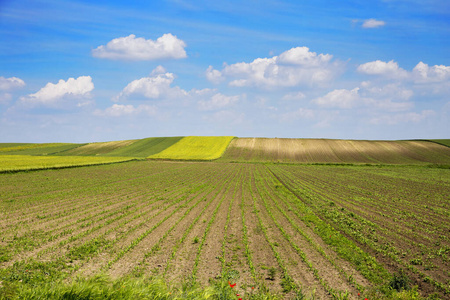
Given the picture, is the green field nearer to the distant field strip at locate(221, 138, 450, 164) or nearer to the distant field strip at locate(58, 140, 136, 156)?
the distant field strip at locate(221, 138, 450, 164)

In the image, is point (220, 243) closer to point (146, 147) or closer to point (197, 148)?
point (197, 148)

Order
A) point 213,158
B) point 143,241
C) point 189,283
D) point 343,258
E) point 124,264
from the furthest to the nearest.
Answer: point 213,158, point 143,241, point 343,258, point 124,264, point 189,283

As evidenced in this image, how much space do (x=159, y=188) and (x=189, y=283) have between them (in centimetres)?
2185

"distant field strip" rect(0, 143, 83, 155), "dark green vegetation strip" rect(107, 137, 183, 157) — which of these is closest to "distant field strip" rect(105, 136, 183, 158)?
"dark green vegetation strip" rect(107, 137, 183, 157)

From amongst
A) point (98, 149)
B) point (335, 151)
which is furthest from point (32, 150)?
point (335, 151)

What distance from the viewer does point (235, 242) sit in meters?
13.6

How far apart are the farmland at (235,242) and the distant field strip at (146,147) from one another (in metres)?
71.1

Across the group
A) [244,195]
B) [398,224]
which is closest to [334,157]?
[244,195]

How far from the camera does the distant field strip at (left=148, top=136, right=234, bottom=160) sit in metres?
85.2

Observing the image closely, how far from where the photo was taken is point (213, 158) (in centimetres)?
8069

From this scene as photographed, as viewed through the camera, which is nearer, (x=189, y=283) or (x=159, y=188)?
(x=189, y=283)

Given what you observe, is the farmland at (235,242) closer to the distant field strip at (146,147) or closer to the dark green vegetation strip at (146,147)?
the distant field strip at (146,147)

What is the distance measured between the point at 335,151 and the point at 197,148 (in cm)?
4545

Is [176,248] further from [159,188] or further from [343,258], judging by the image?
[159,188]
